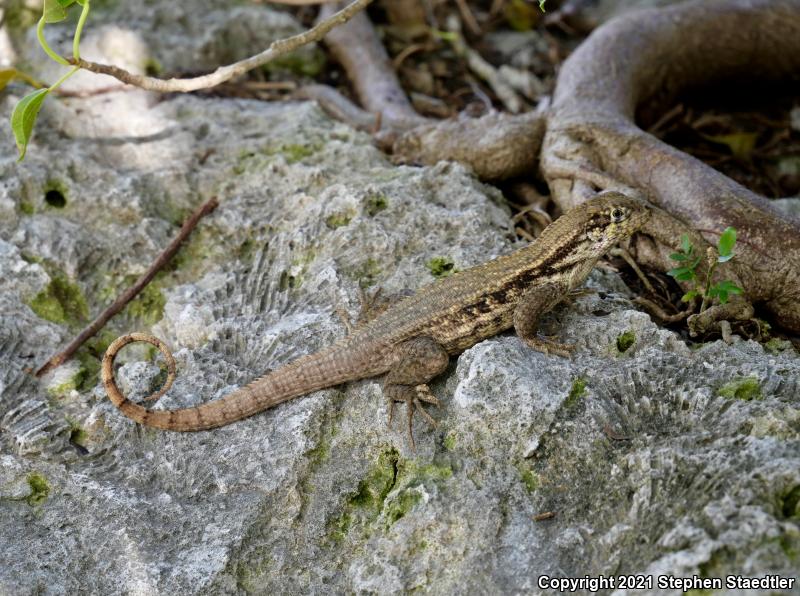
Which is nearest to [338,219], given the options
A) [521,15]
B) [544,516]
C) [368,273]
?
[368,273]

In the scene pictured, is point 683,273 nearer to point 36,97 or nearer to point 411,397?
point 411,397

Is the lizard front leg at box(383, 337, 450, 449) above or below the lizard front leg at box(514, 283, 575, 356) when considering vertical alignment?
above

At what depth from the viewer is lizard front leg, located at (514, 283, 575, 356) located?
3.46 metres

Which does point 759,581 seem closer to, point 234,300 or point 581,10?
point 234,300

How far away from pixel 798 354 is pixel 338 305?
7.23 feet

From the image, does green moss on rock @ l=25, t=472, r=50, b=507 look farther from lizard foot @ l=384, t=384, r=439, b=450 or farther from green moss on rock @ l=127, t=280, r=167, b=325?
lizard foot @ l=384, t=384, r=439, b=450

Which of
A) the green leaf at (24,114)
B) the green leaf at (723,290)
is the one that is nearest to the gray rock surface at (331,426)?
the green leaf at (723,290)

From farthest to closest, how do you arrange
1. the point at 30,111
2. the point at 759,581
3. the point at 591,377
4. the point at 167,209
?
1. the point at 167,209
2. the point at 30,111
3. the point at 591,377
4. the point at 759,581

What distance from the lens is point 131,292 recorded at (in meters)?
4.18

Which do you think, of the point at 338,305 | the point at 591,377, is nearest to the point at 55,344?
the point at 338,305

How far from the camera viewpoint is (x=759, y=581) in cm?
230

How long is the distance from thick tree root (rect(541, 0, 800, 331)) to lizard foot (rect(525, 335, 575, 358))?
31.6 inches

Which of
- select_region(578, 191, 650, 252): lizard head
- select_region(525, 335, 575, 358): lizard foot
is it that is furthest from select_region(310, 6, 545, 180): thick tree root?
select_region(525, 335, 575, 358): lizard foot

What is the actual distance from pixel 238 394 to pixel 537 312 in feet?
4.63
